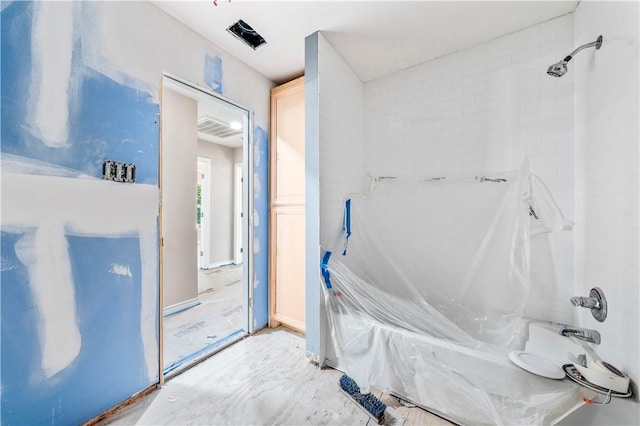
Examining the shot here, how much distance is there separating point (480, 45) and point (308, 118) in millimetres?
1451

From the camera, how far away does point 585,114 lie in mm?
1428

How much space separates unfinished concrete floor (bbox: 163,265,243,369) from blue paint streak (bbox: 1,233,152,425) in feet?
1.43

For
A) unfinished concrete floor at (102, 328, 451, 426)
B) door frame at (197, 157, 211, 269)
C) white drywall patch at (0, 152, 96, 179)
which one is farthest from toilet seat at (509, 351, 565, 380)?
door frame at (197, 157, 211, 269)

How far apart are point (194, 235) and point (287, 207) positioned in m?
1.41

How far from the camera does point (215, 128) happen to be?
3.79 metres

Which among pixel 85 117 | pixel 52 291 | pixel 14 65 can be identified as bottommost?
pixel 52 291

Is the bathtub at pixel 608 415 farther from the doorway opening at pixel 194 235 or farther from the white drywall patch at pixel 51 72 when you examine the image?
the white drywall patch at pixel 51 72

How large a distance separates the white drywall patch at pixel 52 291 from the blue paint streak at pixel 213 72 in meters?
1.30

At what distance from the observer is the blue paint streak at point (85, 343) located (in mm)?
1031

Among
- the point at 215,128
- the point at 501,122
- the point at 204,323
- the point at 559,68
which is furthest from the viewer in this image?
the point at 215,128

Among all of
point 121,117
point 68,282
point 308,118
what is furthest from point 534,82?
point 68,282

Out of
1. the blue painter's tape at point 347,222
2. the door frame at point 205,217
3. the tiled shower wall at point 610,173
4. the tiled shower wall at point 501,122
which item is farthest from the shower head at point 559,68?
the door frame at point 205,217

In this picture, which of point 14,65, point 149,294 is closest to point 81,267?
point 149,294

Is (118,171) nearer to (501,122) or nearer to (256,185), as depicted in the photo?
(256,185)
